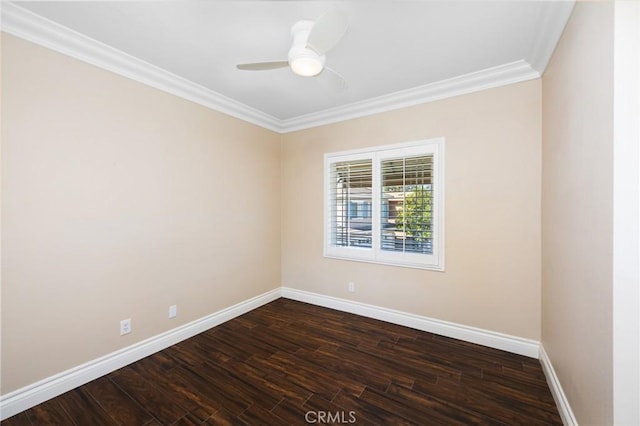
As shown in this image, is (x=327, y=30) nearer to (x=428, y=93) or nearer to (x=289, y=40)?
(x=289, y=40)

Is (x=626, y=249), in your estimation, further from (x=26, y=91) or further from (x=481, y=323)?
(x=26, y=91)

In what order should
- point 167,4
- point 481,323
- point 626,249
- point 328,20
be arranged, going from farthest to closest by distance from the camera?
point 481,323
point 167,4
point 328,20
point 626,249

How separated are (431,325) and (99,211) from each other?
326 centimetres

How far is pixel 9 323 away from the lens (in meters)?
1.68

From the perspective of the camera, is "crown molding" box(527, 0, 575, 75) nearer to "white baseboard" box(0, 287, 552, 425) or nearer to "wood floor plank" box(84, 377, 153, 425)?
"white baseboard" box(0, 287, 552, 425)

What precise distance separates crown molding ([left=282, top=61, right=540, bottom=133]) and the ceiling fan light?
1.42 m

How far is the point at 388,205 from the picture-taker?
3.07 m

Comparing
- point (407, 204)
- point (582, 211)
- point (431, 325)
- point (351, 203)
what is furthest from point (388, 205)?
point (582, 211)

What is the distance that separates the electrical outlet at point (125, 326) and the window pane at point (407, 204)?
261 cm

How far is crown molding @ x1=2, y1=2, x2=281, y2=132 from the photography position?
1.67 meters

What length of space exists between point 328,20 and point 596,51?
128cm

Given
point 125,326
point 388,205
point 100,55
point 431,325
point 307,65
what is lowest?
point 431,325

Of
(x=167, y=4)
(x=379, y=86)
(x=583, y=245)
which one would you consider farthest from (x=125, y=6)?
(x=583, y=245)

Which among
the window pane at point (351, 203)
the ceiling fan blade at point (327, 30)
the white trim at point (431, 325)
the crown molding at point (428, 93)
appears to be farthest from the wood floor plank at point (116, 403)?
the crown molding at point (428, 93)
